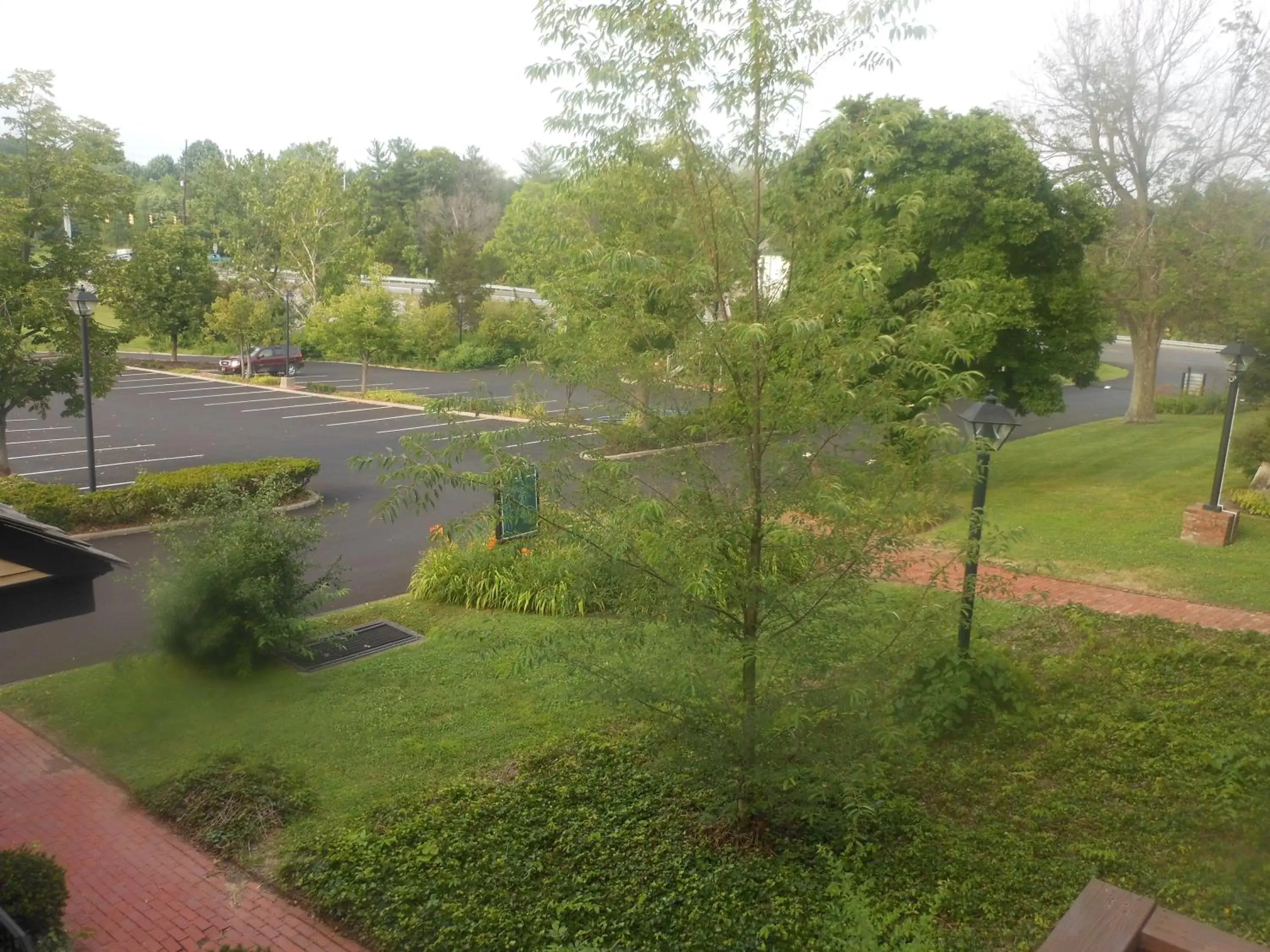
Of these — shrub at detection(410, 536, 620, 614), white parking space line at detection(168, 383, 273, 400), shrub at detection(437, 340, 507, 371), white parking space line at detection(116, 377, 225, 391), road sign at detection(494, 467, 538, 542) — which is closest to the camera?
road sign at detection(494, 467, 538, 542)

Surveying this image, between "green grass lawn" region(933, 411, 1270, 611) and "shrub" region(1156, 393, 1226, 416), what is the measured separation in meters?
2.32

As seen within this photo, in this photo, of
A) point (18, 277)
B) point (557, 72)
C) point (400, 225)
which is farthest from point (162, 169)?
point (557, 72)

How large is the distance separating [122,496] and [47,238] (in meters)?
6.14

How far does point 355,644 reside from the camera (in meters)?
11.0

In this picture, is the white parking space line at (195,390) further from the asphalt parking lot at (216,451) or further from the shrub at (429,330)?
Answer: the shrub at (429,330)

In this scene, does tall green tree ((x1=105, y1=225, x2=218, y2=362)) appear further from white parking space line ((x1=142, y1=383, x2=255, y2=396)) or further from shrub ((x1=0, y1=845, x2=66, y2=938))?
shrub ((x1=0, y1=845, x2=66, y2=938))

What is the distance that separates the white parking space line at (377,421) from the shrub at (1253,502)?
1917 cm

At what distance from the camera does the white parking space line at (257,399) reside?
30.8 meters

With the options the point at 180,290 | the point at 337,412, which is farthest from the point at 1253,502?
the point at 180,290

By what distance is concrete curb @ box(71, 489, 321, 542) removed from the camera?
15078 millimetres

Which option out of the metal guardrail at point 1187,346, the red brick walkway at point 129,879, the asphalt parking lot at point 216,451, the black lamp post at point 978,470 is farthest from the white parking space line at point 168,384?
the metal guardrail at point 1187,346

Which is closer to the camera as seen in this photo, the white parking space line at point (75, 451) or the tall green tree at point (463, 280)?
the white parking space line at point (75, 451)

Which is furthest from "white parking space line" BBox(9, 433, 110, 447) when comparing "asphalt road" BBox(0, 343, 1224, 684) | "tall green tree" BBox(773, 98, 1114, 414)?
"tall green tree" BBox(773, 98, 1114, 414)

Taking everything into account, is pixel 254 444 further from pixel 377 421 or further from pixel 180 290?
pixel 180 290
